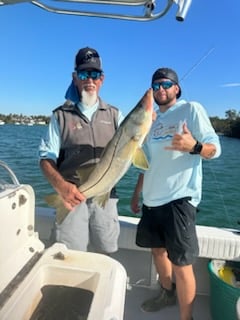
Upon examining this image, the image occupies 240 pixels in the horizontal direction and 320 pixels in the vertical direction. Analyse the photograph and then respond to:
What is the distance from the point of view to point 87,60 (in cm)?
268

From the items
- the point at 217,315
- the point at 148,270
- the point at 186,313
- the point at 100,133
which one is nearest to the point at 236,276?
the point at 217,315

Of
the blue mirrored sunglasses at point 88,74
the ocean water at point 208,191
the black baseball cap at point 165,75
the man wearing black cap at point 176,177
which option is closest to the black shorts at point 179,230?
the man wearing black cap at point 176,177

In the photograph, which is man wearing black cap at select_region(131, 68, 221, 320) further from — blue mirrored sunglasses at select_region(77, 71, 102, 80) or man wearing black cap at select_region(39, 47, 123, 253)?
blue mirrored sunglasses at select_region(77, 71, 102, 80)

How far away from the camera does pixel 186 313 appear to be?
265 centimetres

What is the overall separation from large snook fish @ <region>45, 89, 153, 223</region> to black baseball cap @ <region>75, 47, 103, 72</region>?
632 millimetres

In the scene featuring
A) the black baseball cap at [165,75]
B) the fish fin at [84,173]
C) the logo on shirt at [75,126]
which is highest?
the black baseball cap at [165,75]

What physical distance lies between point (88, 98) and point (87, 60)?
299 millimetres

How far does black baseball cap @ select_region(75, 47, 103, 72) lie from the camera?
8.72ft

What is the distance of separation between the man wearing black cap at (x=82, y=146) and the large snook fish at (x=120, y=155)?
20cm

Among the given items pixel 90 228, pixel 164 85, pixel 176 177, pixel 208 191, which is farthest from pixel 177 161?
pixel 208 191

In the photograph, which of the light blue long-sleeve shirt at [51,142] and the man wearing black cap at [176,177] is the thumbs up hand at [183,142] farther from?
the light blue long-sleeve shirt at [51,142]

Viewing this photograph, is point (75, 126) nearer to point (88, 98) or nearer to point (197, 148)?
point (88, 98)

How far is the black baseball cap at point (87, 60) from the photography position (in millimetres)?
2658

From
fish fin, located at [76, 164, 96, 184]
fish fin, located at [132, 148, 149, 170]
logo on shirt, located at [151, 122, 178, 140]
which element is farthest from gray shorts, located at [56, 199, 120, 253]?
logo on shirt, located at [151, 122, 178, 140]
